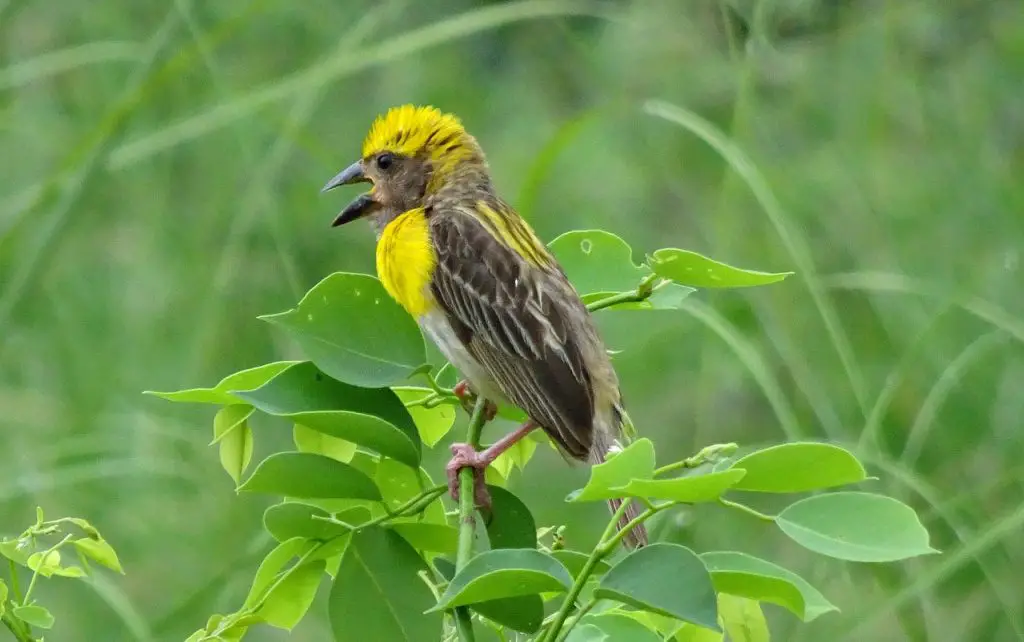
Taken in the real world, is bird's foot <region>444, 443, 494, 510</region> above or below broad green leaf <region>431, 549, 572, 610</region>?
above

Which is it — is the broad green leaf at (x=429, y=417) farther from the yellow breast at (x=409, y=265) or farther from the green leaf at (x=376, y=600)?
the yellow breast at (x=409, y=265)

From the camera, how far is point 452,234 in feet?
8.38

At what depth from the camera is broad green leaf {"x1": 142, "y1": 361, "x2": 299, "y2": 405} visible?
138cm

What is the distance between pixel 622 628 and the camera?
128cm

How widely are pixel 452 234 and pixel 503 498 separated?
107cm

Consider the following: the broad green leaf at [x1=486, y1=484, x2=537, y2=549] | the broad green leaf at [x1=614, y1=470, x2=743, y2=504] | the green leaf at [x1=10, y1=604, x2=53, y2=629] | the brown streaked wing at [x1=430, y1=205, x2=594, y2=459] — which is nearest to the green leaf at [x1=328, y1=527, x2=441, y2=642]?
the broad green leaf at [x1=486, y1=484, x2=537, y2=549]

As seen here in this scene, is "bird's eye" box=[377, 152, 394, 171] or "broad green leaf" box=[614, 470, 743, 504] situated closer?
"broad green leaf" box=[614, 470, 743, 504]

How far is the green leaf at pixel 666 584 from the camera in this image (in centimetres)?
110

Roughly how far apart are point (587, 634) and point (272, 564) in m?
0.35

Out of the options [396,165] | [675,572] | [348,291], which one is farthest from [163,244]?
[675,572]

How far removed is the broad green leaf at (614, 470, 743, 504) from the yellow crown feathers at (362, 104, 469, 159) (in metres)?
1.74

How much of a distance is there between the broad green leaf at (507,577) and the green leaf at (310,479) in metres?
0.25

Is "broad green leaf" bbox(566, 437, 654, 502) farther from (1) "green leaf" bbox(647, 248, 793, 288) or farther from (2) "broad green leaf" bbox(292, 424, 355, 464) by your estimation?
(2) "broad green leaf" bbox(292, 424, 355, 464)

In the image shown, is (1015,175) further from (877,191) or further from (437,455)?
(437,455)
